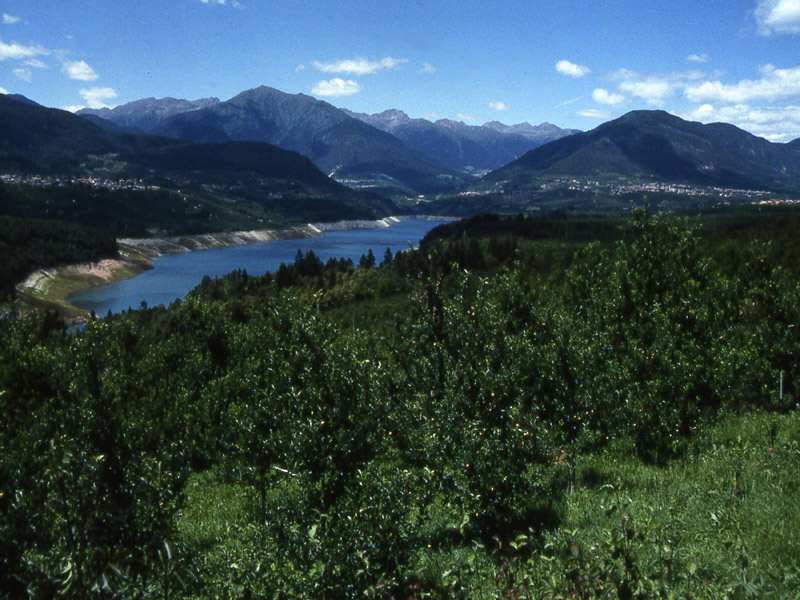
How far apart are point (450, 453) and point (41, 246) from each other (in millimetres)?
190134

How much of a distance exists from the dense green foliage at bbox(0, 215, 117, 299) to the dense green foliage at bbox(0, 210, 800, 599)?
141620 mm

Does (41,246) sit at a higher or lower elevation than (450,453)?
lower

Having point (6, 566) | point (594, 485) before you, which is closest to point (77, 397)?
point (6, 566)

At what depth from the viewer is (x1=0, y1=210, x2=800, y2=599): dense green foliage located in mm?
6398

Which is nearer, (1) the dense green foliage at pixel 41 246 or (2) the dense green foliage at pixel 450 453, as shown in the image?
(2) the dense green foliage at pixel 450 453

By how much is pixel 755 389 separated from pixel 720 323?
2.90 m

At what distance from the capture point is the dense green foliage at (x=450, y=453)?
6.40 meters

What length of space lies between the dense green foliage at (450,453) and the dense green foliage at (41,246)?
141620 mm

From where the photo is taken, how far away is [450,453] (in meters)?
9.61

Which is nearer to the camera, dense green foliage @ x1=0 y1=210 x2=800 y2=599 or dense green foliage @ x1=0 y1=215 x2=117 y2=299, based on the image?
dense green foliage @ x1=0 y1=210 x2=800 y2=599

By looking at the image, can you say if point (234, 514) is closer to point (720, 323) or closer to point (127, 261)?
point (720, 323)

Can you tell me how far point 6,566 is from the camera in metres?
6.40

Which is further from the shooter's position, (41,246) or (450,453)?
(41,246)

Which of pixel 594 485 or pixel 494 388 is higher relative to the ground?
pixel 494 388
